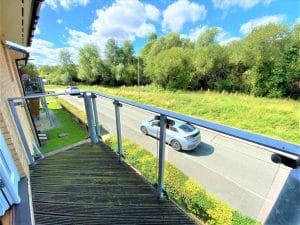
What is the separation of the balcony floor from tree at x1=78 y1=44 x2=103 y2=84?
84.3 feet

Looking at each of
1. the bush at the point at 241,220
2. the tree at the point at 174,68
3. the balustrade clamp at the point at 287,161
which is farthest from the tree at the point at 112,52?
the balustrade clamp at the point at 287,161

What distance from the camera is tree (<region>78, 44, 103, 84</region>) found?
1029 inches

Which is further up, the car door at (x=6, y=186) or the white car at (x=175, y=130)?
the white car at (x=175, y=130)

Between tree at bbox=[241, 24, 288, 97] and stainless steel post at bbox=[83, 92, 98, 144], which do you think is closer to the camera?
stainless steel post at bbox=[83, 92, 98, 144]

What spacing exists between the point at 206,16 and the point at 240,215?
30.3 meters

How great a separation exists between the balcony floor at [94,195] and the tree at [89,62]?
2571 centimetres

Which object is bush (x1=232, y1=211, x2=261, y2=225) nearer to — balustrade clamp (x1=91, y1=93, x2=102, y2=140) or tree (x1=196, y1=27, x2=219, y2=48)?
balustrade clamp (x1=91, y1=93, x2=102, y2=140)

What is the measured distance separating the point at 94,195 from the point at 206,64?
18.1 metres

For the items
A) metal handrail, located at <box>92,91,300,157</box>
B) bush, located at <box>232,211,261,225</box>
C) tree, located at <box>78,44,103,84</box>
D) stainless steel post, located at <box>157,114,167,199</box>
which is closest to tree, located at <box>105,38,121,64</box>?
tree, located at <box>78,44,103,84</box>

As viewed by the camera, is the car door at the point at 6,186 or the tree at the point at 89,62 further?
the tree at the point at 89,62

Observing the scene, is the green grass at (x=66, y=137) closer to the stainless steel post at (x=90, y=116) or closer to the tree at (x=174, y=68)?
the stainless steel post at (x=90, y=116)

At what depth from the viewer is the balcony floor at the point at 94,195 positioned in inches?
53.8

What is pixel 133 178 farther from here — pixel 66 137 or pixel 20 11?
pixel 66 137

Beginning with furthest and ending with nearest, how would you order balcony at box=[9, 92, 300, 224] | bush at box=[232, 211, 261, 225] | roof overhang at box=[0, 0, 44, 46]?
1. bush at box=[232, 211, 261, 225]
2. roof overhang at box=[0, 0, 44, 46]
3. balcony at box=[9, 92, 300, 224]
